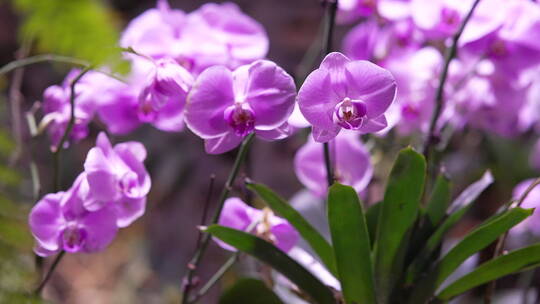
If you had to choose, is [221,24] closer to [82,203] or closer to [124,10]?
[82,203]

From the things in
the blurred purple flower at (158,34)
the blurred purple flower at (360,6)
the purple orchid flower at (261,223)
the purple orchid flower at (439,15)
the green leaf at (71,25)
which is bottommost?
the purple orchid flower at (261,223)

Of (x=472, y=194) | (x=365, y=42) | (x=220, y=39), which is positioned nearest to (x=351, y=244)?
(x=472, y=194)

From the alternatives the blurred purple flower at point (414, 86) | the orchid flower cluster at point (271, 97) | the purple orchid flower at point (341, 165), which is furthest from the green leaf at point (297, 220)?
the blurred purple flower at point (414, 86)

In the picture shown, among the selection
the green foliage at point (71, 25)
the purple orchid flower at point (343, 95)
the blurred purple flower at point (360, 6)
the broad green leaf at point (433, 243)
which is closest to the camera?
the green foliage at point (71, 25)

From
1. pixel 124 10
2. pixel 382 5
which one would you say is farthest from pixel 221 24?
pixel 124 10

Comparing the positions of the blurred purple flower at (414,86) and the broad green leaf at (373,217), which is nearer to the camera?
the broad green leaf at (373,217)

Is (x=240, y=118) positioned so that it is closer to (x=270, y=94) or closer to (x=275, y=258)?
(x=270, y=94)

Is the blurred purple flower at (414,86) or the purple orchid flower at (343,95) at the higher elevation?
the purple orchid flower at (343,95)

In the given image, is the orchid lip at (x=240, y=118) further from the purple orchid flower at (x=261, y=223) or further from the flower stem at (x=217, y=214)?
the purple orchid flower at (x=261, y=223)
